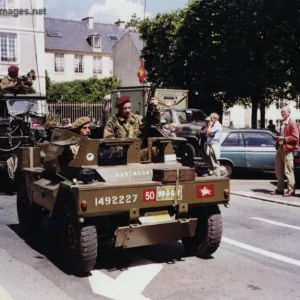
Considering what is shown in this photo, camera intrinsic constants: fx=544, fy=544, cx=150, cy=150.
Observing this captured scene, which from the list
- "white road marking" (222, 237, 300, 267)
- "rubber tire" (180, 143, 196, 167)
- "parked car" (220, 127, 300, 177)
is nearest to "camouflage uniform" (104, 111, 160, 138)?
"rubber tire" (180, 143, 196, 167)

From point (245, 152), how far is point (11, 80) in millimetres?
6725

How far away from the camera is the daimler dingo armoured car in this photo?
6.01 metres

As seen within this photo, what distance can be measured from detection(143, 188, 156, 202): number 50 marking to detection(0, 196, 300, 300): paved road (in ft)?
2.89

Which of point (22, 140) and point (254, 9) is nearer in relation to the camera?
point (22, 140)

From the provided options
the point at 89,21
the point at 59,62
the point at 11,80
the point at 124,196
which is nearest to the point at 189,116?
the point at 11,80

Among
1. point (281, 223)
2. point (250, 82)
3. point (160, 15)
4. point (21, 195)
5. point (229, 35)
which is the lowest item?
point (281, 223)

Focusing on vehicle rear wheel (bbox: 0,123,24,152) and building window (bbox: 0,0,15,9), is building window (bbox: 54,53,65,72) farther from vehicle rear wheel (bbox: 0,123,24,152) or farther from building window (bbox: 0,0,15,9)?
vehicle rear wheel (bbox: 0,123,24,152)

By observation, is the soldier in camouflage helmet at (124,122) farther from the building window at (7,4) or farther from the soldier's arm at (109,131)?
the building window at (7,4)

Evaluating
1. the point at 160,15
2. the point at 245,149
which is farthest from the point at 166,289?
the point at 160,15

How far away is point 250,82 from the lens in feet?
86.1

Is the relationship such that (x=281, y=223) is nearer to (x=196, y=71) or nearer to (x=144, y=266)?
(x=144, y=266)

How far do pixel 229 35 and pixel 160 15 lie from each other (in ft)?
31.0

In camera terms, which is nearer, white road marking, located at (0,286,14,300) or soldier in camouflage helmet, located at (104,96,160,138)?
white road marking, located at (0,286,14,300)

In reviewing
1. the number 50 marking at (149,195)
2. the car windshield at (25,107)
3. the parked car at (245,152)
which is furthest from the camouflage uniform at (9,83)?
the number 50 marking at (149,195)
